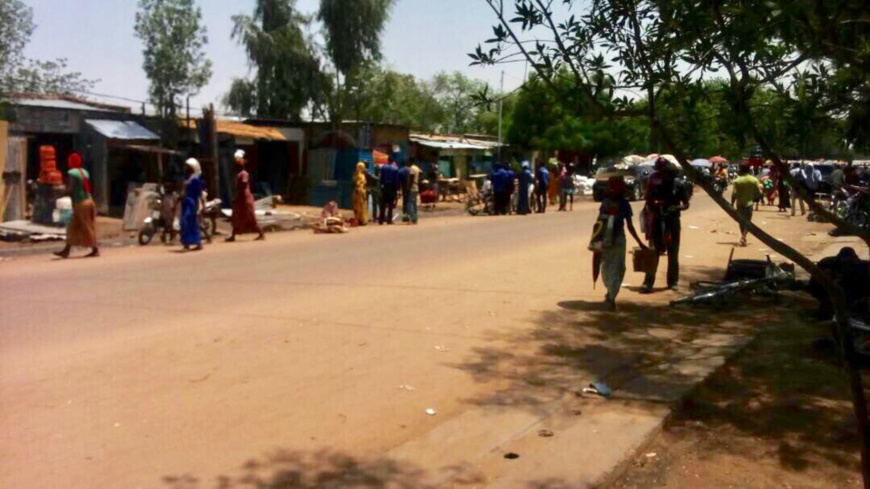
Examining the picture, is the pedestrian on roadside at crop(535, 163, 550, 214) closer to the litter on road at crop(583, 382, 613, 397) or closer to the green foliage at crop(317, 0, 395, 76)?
the green foliage at crop(317, 0, 395, 76)

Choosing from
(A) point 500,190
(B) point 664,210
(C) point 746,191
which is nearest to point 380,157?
(A) point 500,190

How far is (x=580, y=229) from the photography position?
21.5 meters

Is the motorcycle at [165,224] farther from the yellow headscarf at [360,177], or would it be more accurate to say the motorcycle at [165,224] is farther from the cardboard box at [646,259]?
the cardboard box at [646,259]

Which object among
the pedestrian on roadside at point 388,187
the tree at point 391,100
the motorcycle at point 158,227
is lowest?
the motorcycle at point 158,227

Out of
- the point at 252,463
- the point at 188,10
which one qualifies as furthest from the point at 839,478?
the point at 188,10

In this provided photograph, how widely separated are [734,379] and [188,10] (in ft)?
109

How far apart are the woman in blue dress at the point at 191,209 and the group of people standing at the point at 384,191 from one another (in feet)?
20.6

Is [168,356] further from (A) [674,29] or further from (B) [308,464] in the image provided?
(A) [674,29]

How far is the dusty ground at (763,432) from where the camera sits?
5051 mm

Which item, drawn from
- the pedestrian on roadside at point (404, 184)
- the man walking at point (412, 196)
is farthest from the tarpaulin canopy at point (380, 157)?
the man walking at point (412, 196)

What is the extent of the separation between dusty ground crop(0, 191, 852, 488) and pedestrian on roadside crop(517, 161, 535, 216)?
13.5 meters


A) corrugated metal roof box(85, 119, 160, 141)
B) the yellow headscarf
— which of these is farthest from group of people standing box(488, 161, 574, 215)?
corrugated metal roof box(85, 119, 160, 141)

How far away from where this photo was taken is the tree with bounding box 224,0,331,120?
123ft

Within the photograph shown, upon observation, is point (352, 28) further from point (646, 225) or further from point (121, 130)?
point (646, 225)
